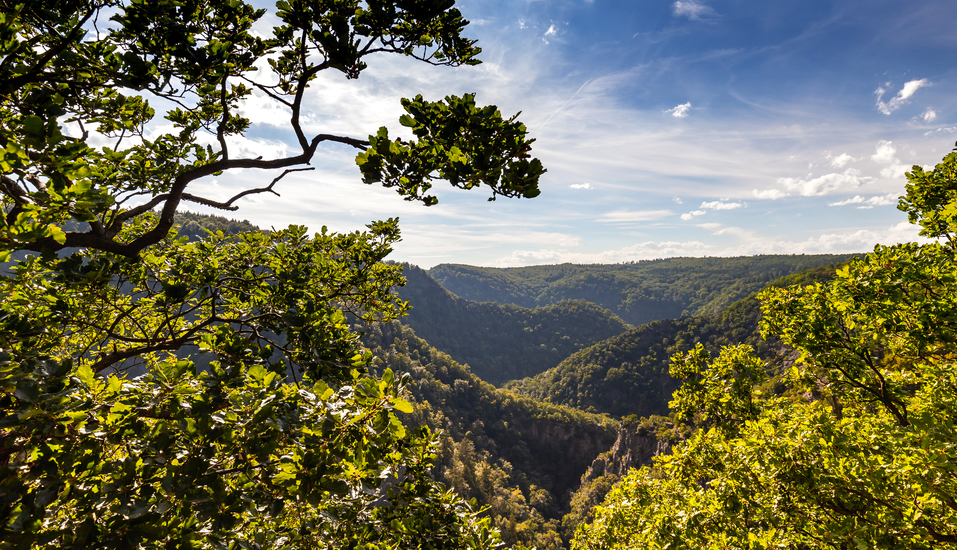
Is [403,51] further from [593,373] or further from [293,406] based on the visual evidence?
[593,373]

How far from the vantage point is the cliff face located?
97.7 meters

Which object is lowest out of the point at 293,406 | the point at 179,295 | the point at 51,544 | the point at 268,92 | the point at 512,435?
the point at 512,435

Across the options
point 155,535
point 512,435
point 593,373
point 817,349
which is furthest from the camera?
point 593,373

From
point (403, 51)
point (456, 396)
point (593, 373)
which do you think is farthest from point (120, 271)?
point (593, 373)

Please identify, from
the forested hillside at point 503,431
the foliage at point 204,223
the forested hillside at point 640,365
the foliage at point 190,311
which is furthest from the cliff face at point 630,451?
the foliage at point 204,223

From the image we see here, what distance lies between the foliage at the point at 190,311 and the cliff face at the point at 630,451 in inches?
4162

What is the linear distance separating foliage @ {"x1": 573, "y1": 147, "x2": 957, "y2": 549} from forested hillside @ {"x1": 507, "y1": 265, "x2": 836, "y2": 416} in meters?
150

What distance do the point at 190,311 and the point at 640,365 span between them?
182 m

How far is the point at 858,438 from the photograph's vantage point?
8.01 m

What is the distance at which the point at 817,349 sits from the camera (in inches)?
360

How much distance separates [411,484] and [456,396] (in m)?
146

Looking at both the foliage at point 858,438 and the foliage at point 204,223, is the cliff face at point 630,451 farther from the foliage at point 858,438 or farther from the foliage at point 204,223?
the foliage at point 204,223

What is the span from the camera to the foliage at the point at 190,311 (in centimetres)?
292

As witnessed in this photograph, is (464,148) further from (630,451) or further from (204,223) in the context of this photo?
(204,223)
